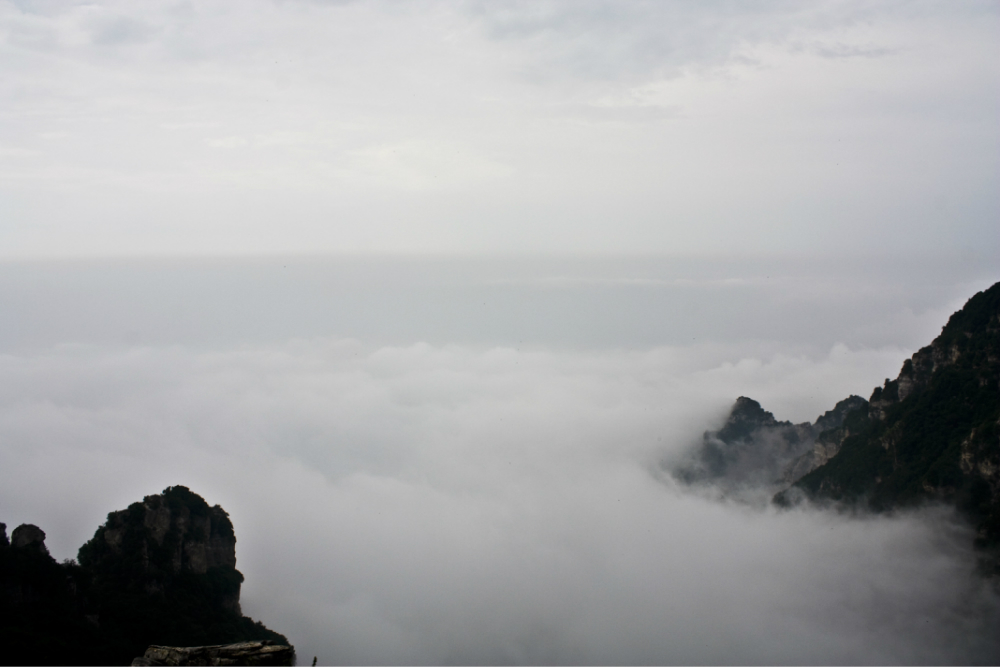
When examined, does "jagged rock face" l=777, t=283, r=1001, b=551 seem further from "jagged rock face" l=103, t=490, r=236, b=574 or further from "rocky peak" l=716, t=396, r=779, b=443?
"jagged rock face" l=103, t=490, r=236, b=574

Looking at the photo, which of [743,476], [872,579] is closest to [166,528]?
[872,579]

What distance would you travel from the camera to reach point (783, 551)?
62938 mm

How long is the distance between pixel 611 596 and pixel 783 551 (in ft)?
63.3

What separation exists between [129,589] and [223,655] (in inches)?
879

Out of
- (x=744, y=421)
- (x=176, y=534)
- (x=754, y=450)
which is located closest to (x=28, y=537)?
(x=176, y=534)

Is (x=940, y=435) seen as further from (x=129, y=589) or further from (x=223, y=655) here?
(x=129, y=589)

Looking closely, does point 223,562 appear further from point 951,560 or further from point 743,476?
point 743,476

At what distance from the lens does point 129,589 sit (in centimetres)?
3584

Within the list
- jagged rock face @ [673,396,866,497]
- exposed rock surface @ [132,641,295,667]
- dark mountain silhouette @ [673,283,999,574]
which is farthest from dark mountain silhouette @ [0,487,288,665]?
jagged rock face @ [673,396,866,497]

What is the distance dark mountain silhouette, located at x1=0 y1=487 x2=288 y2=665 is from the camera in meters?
27.9

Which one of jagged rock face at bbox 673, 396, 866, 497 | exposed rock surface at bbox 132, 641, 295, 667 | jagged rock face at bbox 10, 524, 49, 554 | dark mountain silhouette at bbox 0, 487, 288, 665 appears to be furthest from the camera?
jagged rock face at bbox 673, 396, 866, 497

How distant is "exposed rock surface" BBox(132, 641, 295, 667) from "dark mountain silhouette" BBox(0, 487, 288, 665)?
28.4 feet

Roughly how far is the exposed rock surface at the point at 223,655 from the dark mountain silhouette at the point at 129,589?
8.67 meters

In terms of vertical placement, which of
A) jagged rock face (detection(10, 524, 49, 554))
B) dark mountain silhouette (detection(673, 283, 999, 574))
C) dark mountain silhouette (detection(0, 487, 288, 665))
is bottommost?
dark mountain silhouette (detection(0, 487, 288, 665))
